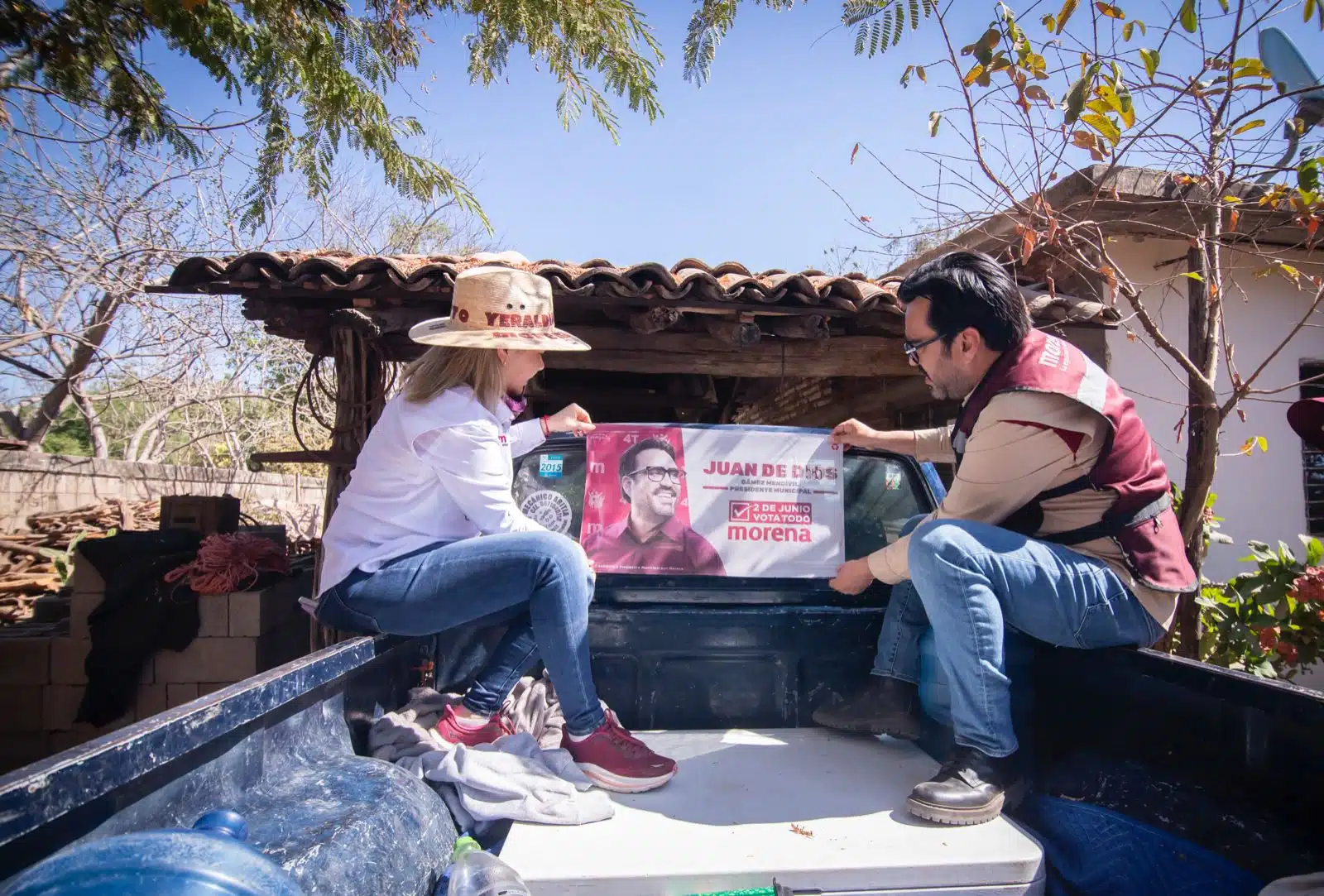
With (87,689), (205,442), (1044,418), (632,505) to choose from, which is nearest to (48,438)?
(205,442)

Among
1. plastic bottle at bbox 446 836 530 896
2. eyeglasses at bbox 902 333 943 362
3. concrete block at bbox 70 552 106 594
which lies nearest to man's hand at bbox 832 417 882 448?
eyeglasses at bbox 902 333 943 362

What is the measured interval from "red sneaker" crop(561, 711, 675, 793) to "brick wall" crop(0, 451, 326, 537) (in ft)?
34.0

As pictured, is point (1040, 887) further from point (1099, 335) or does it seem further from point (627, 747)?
point (1099, 335)

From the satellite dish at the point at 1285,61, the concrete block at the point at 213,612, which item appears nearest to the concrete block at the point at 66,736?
the concrete block at the point at 213,612

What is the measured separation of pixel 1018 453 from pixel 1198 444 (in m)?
2.07

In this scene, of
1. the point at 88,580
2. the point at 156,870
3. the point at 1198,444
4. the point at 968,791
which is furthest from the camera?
the point at 88,580

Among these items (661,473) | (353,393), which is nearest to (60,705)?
(353,393)

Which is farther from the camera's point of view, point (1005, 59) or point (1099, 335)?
point (1099, 335)

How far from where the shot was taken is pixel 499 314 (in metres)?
2.57

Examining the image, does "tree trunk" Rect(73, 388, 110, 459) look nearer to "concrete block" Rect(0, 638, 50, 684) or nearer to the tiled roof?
"concrete block" Rect(0, 638, 50, 684)

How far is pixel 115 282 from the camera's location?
417 inches

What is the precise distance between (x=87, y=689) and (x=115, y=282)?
8.02 m

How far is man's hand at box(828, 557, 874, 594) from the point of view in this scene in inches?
94.7

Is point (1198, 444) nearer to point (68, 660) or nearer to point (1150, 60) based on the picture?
point (1150, 60)
